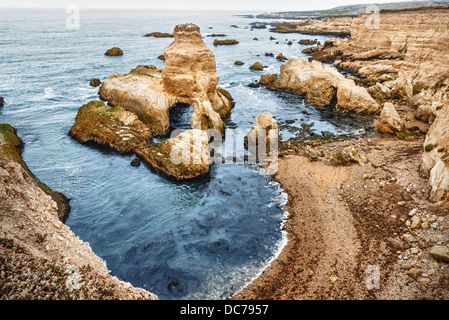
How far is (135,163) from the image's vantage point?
24672mm

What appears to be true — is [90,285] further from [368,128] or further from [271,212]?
[368,128]

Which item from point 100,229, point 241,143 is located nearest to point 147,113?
point 241,143

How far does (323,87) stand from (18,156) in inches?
1500

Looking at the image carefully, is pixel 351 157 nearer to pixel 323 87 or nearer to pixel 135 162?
pixel 135 162

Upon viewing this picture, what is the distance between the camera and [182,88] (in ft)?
103

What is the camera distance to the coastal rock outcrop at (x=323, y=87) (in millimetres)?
35719

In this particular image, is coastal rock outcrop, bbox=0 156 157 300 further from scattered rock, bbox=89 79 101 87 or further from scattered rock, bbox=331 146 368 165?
scattered rock, bbox=89 79 101 87

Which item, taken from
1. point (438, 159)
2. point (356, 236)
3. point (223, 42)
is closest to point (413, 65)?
point (438, 159)

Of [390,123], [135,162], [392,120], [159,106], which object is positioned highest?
[159,106]

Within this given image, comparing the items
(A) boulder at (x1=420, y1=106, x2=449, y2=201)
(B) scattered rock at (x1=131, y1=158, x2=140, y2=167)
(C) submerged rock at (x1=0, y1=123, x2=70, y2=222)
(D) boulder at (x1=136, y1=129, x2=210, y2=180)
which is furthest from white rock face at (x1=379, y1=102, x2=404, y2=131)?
(C) submerged rock at (x1=0, y1=123, x2=70, y2=222)

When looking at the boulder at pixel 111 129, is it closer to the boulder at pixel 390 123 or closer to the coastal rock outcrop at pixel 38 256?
the coastal rock outcrop at pixel 38 256

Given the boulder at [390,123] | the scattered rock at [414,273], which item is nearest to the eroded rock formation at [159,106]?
the scattered rock at [414,273]

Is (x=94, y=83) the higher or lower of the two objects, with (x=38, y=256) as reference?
higher

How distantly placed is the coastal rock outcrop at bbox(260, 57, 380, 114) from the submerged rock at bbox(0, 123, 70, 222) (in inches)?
1345
